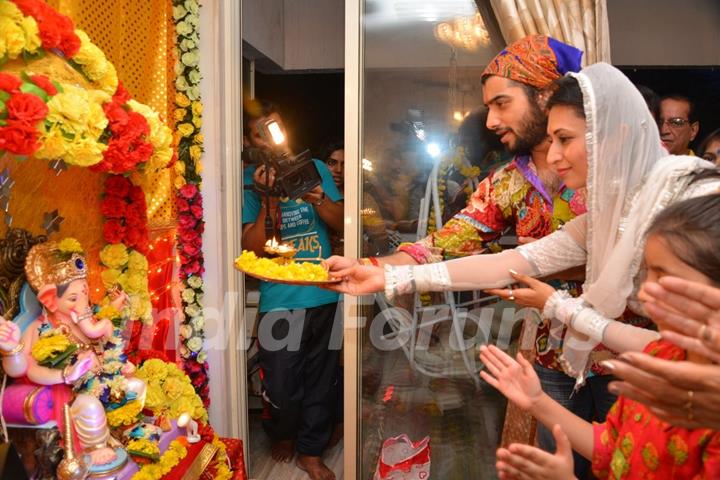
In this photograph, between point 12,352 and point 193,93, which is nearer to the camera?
point 12,352

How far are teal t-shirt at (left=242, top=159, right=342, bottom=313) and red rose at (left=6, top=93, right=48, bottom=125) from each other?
146 centimetres

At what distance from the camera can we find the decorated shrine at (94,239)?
57.0 inches

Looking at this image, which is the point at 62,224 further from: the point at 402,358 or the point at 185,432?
the point at 402,358

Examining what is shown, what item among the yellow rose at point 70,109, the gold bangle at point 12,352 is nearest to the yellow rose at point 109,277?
the gold bangle at point 12,352

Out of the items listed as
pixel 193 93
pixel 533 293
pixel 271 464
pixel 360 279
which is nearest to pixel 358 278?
pixel 360 279

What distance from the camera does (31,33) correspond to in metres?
1.36

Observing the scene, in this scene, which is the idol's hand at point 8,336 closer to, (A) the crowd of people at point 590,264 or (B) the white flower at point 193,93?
(A) the crowd of people at point 590,264

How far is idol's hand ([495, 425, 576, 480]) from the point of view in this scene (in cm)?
101

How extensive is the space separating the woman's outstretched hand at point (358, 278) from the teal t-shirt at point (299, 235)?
772 millimetres

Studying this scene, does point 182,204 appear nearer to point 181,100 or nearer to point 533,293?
point 181,100

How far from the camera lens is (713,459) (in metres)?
0.94

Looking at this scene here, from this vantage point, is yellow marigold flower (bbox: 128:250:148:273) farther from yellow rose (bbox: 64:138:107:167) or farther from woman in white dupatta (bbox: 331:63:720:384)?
woman in white dupatta (bbox: 331:63:720:384)

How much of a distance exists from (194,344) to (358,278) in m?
1.16

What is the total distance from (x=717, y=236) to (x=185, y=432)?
6.27ft
